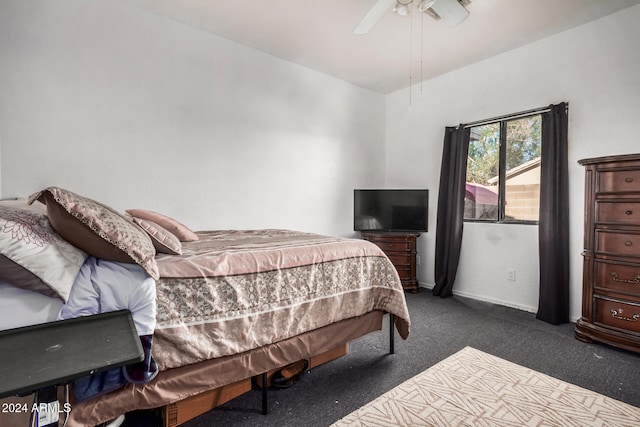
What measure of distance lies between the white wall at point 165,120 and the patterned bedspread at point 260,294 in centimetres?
151

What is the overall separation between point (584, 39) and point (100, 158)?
442 centimetres

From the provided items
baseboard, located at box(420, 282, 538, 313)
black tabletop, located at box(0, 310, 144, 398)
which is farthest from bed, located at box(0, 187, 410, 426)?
baseboard, located at box(420, 282, 538, 313)

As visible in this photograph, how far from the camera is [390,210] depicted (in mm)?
4312

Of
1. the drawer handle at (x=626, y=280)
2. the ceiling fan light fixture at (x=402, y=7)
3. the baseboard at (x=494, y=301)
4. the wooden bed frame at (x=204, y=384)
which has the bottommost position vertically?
the baseboard at (x=494, y=301)

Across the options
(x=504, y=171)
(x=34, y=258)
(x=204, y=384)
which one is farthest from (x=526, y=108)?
(x=34, y=258)

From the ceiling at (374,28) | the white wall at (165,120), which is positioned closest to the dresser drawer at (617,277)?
the ceiling at (374,28)

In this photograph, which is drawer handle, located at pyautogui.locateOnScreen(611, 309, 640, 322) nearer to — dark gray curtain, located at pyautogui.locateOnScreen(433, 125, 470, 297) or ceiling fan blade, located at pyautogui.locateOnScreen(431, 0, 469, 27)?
dark gray curtain, located at pyautogui.locateOnScreen(433, 125, 470, 297)

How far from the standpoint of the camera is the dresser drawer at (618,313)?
2318 millimetres

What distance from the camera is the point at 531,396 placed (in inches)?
72.2

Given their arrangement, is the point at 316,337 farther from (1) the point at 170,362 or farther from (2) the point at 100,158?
(2) the point at 100,158

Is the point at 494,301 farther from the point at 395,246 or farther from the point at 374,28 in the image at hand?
the point at 374,28

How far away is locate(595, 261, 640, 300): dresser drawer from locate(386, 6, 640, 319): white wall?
24.4 inches

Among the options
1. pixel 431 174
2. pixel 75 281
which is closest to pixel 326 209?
pixel 431 174

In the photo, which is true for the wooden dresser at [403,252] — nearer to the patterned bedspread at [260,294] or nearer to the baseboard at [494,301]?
the baseboard at [494,301]
